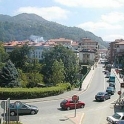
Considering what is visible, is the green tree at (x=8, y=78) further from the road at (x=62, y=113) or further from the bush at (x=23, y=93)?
the road at (x=62, y=113)

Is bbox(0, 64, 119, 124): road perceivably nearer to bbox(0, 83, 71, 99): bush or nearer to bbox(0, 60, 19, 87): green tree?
bbox(0, 83, 71, 99): bush

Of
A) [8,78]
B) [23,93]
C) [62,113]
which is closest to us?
[62,113]

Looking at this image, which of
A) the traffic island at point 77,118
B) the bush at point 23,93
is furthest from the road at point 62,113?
the bush at point 23,93

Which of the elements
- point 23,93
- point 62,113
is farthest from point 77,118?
point 23,93

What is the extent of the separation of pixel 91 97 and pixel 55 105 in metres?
10.4

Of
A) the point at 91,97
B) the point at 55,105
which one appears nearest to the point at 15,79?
the point at 91,97

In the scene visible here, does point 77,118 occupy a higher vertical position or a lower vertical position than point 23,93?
lower

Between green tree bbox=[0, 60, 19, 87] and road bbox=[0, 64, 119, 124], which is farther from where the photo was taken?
green tree bbox=[0, 60, 19, 87]

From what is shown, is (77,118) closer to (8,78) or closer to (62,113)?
(62,113)

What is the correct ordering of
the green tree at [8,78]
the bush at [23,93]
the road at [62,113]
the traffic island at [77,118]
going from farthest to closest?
the green tree at [8,78], the bush at [23,93], the road at [62,113], the traffic island at [77,118]

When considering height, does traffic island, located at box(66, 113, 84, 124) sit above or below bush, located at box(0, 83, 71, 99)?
below

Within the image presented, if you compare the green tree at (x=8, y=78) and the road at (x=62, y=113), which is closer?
the road at (x=62, y=113)

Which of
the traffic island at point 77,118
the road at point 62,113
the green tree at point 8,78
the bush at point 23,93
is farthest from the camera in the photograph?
the green tree at point 8,78

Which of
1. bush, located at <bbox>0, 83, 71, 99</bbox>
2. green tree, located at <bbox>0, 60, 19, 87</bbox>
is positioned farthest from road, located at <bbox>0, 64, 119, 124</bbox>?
green tree, located at <bbox>0, 60, 19, 87</bbox>
